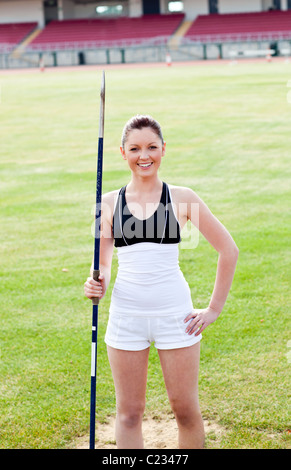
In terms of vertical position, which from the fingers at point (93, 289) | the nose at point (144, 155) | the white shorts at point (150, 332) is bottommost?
the white shorts at point (150, 332)

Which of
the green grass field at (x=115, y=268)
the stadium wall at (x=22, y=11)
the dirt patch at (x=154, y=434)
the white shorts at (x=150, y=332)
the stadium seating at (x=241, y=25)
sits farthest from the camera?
the stadium wall at (x=22, y=11)

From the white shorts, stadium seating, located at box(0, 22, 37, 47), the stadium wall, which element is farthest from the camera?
the stadium wall

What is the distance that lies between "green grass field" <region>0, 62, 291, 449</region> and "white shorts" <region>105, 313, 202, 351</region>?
1222 mm

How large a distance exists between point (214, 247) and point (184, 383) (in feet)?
2.21

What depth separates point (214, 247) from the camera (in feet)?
10.4

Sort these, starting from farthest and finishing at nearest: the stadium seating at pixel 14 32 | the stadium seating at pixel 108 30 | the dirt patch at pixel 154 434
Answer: the stadium seating at pixel 14 32 → the stadium seating at pixel 108 30 → the dirt patch at pixel 154 434

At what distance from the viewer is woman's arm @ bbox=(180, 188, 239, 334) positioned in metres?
3.14

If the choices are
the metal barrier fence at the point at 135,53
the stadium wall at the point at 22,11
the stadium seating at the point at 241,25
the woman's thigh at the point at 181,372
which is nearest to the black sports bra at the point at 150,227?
the woman's thigh at the point at 181,372

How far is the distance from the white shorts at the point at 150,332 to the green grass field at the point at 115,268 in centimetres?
122

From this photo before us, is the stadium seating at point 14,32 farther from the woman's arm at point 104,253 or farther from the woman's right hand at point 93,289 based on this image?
the woman's right hand at point 93,289

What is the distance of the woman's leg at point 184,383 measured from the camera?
307cm

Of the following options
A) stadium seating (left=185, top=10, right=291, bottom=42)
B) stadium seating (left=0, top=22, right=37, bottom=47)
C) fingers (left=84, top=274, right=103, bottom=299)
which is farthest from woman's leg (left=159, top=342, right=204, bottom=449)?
stadium seating (left=0, top=22, right=37, bottom=47)

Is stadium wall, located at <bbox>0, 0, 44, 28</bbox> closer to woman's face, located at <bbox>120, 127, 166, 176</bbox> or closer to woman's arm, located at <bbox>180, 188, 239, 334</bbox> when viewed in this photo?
woman's face, located at <bbox>120, 127, 166, 176</bbox>
